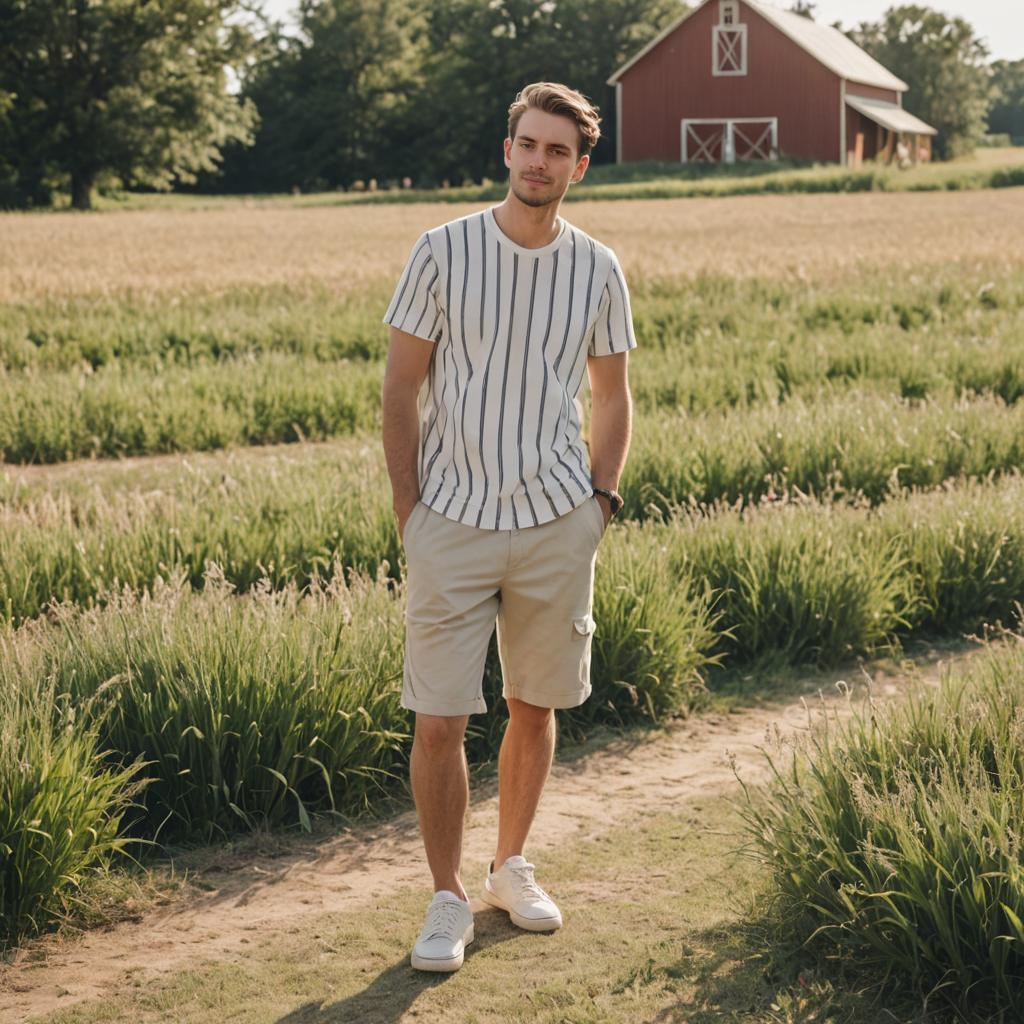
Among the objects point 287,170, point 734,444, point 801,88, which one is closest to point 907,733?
point 734,444

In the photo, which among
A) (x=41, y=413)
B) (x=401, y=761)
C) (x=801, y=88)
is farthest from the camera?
(x=801, y=88)

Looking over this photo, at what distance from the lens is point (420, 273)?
347 cm

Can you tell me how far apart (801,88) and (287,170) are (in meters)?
29.8

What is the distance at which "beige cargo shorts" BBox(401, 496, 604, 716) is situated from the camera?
138 inches

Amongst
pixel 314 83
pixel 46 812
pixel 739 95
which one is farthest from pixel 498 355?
pixel 314 83

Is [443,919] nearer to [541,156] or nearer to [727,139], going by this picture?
[541,156]

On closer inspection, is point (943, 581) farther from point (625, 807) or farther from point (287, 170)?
point (287, 170)

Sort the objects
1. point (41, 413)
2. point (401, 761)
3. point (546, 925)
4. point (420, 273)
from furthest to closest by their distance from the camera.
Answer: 1. point (41, 413)
2. point (401, 761)
3. point (546, 925)
4. point (420, 273)

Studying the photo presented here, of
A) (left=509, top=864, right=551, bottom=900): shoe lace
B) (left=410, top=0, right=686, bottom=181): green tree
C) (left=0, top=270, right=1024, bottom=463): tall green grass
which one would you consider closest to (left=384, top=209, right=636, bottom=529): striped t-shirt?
(left=509, top=864, right=551, bottom=900): shoe lace

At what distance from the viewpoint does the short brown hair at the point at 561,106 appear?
3465 mm

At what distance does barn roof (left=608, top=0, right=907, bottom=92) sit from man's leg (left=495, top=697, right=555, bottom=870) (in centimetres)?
5826

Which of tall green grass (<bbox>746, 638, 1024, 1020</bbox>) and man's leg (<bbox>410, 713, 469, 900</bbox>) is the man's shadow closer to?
man's leg (<bbox>410, 713, 469, 900</bbox>)

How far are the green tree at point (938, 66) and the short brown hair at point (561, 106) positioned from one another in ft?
268

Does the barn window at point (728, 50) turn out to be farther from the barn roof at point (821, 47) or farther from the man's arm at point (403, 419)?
the man's arm at point (403, 419)
